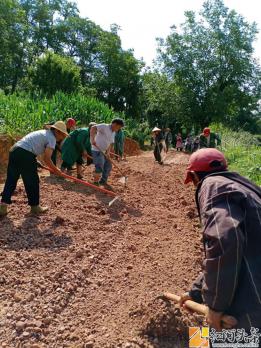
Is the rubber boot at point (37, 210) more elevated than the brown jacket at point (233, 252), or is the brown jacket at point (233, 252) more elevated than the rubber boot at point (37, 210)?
the brown jacket at point (233, 252)

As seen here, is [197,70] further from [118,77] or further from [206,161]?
[206,161]

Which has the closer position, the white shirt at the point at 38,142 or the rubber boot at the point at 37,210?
the white shirt at the point at 38,142

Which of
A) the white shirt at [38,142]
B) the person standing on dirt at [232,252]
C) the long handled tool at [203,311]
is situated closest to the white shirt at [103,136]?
the white shirt at [38,142]

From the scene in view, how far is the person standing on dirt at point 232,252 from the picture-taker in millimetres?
1597

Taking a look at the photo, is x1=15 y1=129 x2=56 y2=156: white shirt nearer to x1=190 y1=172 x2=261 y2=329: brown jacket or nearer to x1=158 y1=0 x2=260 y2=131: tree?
x1=190 y1=172 x2=261 y2=329: brown jacket

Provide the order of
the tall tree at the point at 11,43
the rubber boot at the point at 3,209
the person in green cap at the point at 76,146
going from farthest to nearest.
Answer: the tall tree at the point at 11,43, the person in green cap at the point at 76,146, the rubber boot at the point at 3,209

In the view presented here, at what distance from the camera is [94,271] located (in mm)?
3773

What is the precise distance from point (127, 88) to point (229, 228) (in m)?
33.0

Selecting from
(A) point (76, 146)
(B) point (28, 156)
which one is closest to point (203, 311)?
(B) point (28, 156)

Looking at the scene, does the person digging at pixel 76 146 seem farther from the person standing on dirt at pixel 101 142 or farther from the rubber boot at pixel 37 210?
the rubber boot at pixel 37 210

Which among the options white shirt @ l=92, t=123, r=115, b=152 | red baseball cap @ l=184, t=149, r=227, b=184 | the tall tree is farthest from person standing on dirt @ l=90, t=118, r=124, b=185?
the tall tree

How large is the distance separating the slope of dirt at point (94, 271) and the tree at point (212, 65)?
60.3 feet

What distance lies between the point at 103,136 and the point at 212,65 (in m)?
19.1

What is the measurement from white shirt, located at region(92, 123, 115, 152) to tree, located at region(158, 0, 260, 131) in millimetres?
17286
